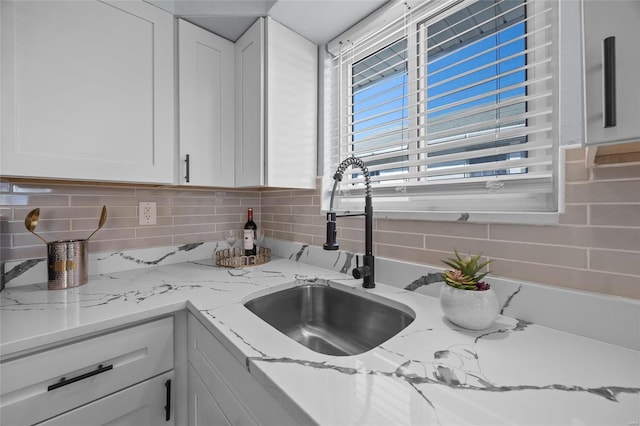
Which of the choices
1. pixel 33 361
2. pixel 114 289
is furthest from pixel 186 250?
pixel 33 361

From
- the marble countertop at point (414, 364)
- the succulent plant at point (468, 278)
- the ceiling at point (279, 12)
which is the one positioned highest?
the ceiling at point (279, 12)

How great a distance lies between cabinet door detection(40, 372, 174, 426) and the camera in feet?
2.76

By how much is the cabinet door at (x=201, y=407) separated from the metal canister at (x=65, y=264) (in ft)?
2.14

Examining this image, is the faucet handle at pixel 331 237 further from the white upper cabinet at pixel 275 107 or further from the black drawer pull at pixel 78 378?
the black drawer pull at pixel 78 378

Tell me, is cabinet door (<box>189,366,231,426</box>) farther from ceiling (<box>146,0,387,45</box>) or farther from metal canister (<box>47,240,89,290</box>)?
ceiling (<box>146,0,387,45</box>)

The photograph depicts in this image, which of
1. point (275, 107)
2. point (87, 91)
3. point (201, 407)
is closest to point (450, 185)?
point (275, 107)

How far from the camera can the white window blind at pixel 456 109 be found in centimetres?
87

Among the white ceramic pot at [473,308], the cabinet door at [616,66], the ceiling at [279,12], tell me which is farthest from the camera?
the ceiling at [279,12]

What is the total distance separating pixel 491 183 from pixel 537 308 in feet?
1.37

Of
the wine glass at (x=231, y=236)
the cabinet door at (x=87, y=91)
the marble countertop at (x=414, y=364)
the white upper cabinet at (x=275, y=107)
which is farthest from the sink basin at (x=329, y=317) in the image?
the cabinet door at (x=87, y=91)

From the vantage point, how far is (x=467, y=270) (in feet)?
2.57

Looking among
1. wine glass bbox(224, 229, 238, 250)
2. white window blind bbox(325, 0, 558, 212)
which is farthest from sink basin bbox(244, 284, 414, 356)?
wine glass bbox(224, 229, 238, 250)

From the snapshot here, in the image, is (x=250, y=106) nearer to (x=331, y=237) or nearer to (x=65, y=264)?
(x=331, y=237)

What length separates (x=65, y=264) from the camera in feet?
3.68
